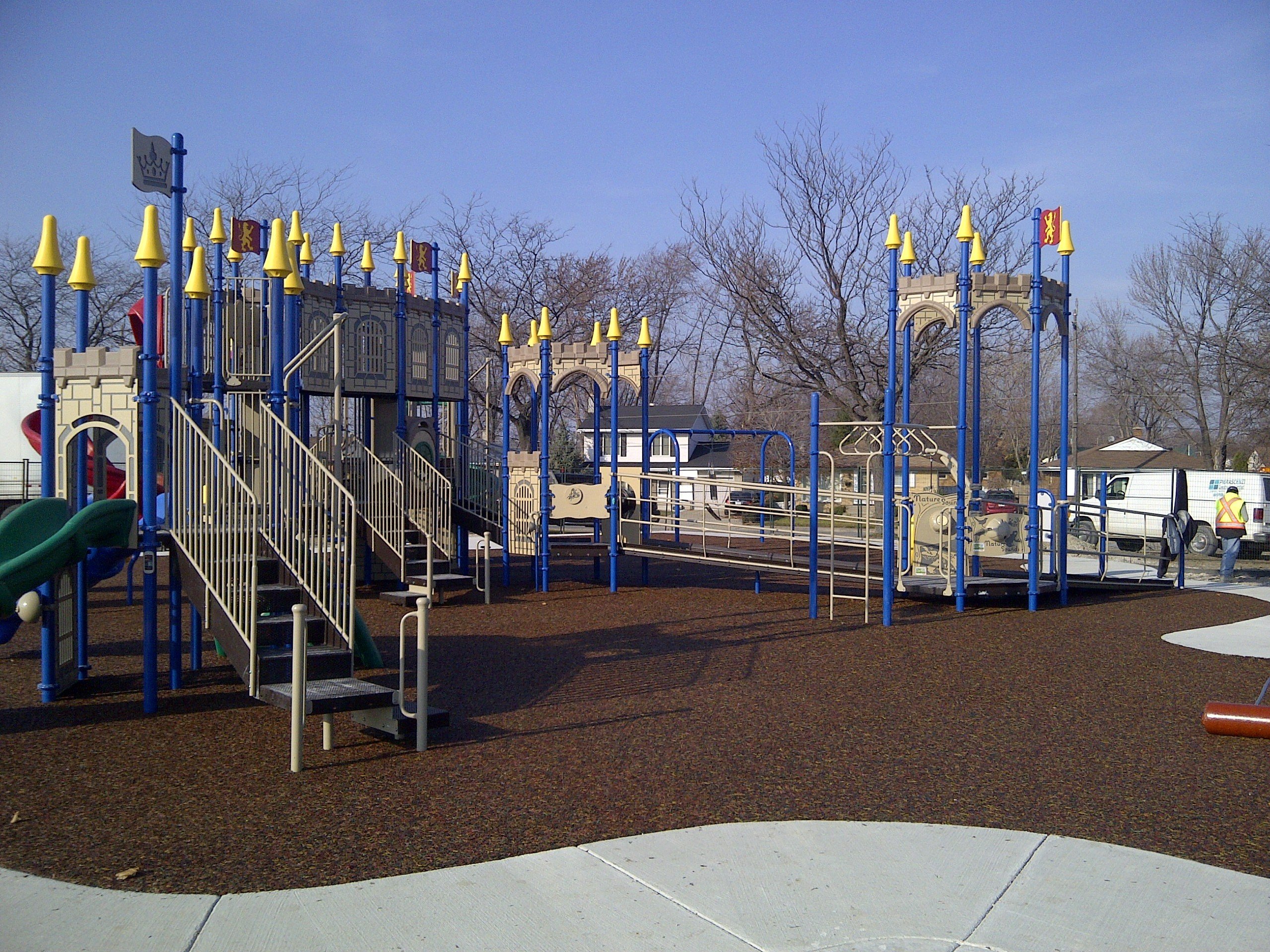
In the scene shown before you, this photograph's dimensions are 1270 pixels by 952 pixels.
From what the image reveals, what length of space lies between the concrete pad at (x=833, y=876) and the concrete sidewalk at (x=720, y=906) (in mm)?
11

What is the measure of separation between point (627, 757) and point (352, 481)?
945 cm

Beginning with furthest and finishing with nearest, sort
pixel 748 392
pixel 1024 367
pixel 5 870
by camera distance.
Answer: pixel 1024 367 < pixel 748 392 < pixel 5 870

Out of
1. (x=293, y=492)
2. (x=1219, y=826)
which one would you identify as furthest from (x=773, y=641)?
(x=1219, y=826)

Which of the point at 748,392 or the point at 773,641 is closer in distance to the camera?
the point at 773,641

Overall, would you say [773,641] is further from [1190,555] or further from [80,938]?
[1190,555]

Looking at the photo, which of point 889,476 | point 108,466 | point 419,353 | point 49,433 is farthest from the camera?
point 108,466

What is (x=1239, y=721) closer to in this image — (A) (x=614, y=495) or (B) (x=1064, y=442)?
(B) (x=1064, y=442)

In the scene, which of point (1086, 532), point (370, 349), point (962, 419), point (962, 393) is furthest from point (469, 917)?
point (1086, 532)

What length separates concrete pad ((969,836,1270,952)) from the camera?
14.3 feet

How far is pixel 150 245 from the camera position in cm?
809

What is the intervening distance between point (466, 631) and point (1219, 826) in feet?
27.8

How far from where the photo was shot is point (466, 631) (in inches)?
495

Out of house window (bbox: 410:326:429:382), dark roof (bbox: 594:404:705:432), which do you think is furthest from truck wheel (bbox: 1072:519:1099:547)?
dark roof (bbox: 594:404:705:432)

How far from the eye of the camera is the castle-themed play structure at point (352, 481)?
318 inches
